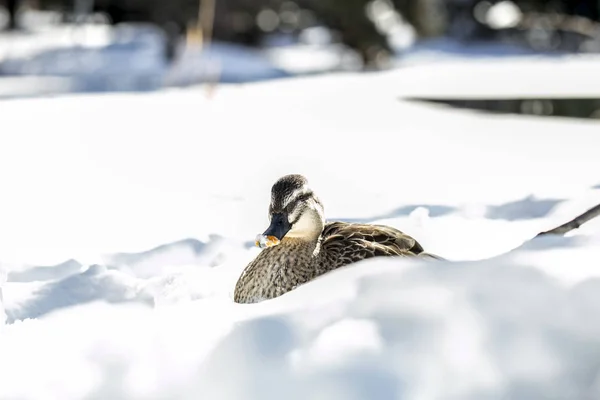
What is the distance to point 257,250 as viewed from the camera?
483 centimetres

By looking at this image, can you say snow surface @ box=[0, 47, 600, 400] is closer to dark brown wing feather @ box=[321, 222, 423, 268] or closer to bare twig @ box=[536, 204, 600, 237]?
bare twig @ box=[536, 204, 600, 237]

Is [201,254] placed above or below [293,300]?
below

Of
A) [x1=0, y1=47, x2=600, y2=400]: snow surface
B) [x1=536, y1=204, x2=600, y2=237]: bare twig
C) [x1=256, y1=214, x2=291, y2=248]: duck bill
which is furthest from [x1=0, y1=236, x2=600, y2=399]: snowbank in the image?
[x1=256, y1=214, x2=291, y2=248]: duck bill

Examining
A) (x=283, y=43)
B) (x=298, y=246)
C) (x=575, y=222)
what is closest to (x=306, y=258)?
(x=298, y=246)

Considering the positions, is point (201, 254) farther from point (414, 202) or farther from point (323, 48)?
point (323, 48)

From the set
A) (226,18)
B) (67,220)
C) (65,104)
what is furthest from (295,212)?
(226,18)

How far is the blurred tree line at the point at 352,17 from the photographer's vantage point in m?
20.9

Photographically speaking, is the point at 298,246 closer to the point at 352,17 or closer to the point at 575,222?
the point at 575,222

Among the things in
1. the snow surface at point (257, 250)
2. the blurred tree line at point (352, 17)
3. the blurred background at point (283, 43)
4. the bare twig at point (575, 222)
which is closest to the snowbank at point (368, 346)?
the snow surface at point (257, 250)

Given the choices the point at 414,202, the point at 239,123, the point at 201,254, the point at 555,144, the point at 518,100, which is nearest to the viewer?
the point at 201,254

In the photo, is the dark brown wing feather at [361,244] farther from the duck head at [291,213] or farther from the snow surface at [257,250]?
the snow surface at [257,250]

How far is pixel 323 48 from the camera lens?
115ft

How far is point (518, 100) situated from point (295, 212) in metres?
10.9

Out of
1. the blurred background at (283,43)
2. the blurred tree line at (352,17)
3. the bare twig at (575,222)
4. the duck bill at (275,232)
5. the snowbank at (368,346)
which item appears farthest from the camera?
the blurred tree line at (352,17)
